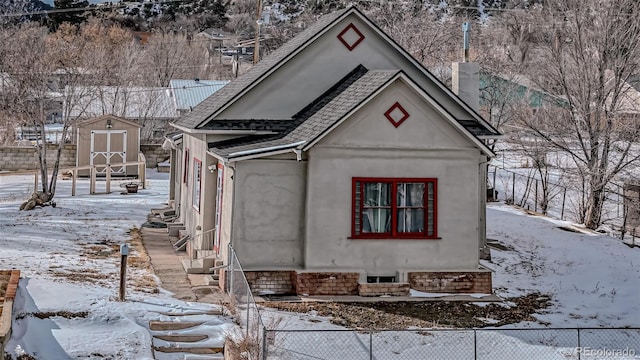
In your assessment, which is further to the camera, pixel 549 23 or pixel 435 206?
pixel 549 23

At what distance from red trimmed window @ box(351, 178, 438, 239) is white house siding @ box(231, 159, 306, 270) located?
1275 millimetres

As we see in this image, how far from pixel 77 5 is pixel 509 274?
93.9 metres

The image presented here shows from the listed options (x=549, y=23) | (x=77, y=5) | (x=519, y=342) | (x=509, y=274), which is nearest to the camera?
(x=519, y=342)

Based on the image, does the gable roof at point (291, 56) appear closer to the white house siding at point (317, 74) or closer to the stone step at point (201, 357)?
the white house siding at point (317, 74)

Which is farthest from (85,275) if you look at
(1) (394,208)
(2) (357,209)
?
(1) (394,208)

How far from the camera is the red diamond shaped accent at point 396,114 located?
15047 millimetres

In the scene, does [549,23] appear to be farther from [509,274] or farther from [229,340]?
[229,340]

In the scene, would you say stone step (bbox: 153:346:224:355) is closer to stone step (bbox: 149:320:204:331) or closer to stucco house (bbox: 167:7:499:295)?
stone step (bbox: 149:320:204:331)

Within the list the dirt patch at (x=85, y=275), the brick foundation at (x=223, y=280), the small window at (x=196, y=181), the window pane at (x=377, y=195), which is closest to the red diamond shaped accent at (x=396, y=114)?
the window pane at (x=377, y=195)

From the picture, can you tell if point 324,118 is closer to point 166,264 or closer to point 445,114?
point 445,114

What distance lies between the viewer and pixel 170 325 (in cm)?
1215

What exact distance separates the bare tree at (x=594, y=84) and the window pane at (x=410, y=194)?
1172cm

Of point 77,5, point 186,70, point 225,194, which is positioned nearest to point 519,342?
point 225,194

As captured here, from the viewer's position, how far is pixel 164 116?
4656 centimetres
